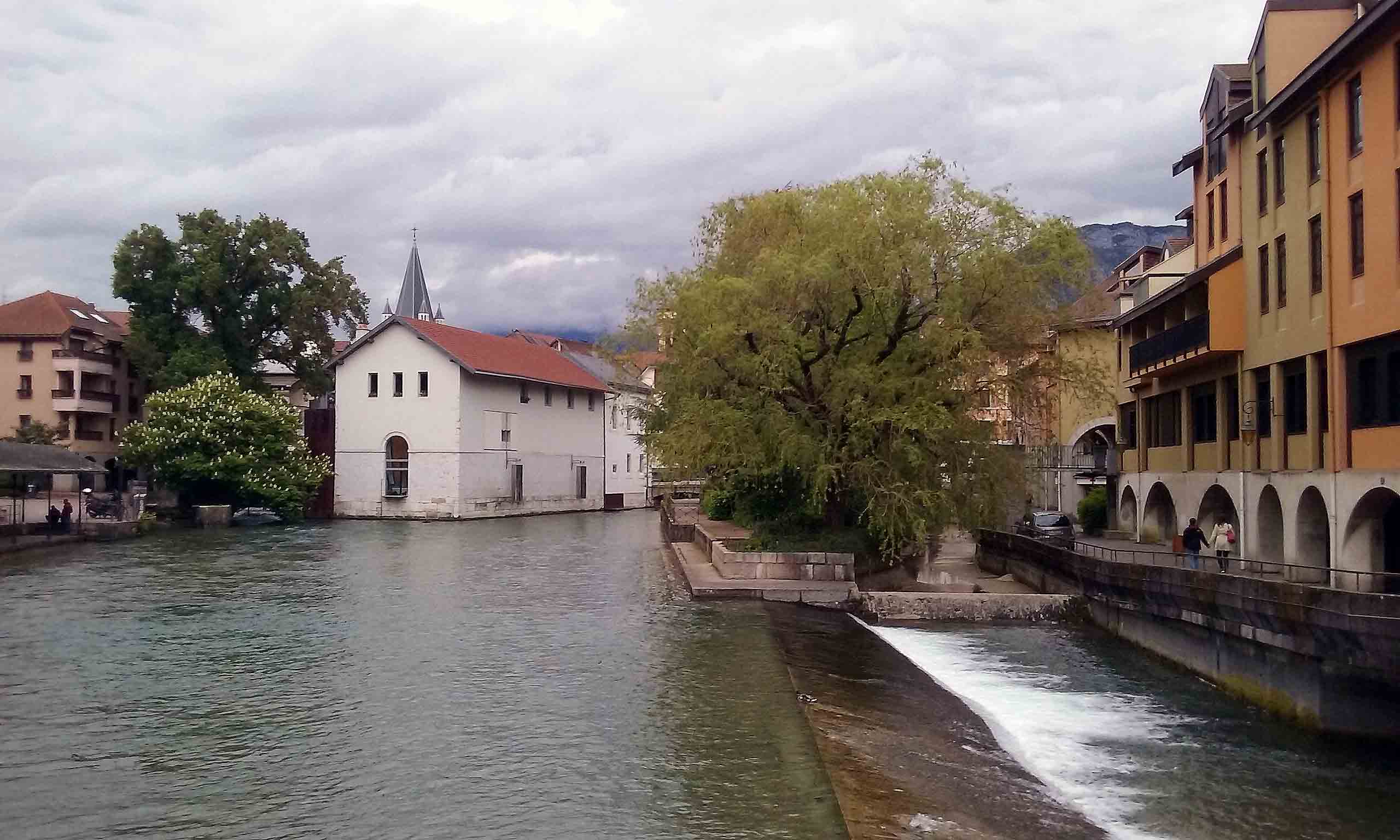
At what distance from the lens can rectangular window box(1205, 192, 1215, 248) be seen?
2959 centimetres

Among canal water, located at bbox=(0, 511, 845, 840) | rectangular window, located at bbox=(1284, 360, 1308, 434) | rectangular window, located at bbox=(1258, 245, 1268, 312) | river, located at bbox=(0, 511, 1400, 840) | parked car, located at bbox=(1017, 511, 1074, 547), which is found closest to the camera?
canal water, located at bbox=(0, 511, 845, 840)

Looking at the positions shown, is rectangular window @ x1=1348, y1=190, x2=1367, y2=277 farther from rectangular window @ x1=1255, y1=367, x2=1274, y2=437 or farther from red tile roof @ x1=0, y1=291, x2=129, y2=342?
red tile roof @ x1=0, y1=291, x2=129, y2=342

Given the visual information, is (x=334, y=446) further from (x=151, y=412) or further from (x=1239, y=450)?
(x=1239, y=450)

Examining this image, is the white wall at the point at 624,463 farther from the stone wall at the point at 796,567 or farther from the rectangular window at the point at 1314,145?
the rectangular window at the point at 1314,145

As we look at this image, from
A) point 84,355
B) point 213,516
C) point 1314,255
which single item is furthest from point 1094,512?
point 84,355

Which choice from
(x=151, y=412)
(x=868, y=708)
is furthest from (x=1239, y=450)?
(x=151, y=412)

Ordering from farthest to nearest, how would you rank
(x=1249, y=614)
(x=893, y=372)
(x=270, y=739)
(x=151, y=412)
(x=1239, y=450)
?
1. (x=151, y=412)
2. (x=893, y=372)
3. (x=1239, y=450)
4. (x=1249, y=614)
5. (x=270, y=739)

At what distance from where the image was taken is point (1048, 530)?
36.2 m

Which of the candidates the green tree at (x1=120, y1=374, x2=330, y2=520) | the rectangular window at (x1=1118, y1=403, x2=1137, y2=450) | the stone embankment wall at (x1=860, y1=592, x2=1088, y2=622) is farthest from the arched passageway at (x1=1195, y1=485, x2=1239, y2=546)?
the green tree at (x1=120, y1=374, x2=330, y2=520)

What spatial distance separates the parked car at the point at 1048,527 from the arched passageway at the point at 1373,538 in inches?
435

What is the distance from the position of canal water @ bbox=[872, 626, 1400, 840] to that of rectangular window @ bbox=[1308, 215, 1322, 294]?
7.41 m

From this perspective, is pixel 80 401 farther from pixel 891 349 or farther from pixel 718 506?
pixel 891 349

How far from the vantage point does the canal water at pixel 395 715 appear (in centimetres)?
1038

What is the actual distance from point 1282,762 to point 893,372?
14.7 m
